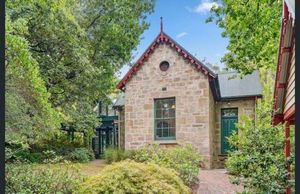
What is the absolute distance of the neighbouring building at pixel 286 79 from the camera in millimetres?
3910

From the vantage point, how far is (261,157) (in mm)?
4707

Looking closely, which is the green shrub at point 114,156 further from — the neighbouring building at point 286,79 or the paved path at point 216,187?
the neighbouring building at point 286,79

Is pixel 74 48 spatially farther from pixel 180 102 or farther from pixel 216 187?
pixel 216 187

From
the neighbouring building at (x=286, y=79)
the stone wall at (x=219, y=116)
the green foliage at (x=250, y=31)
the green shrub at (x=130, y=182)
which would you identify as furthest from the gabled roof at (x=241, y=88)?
the green shrub at (x=130, y=182)

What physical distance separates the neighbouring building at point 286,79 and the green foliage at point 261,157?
5.6 inches

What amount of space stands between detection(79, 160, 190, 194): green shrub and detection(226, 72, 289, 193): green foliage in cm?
89

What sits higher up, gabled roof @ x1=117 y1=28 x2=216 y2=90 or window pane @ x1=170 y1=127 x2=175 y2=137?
gabled roof @ x1=117 y1=28 x2=216 y2=90

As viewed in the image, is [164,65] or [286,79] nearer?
[286,79]

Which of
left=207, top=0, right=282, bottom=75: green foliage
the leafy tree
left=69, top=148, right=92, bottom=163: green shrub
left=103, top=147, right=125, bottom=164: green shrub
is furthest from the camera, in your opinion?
left=69, top=148, right=92, bottom=163: green shrub

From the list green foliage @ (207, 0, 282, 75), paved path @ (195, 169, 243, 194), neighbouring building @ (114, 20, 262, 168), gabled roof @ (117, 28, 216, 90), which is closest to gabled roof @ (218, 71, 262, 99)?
neighbouring building @ (114, 20, 262, 168)

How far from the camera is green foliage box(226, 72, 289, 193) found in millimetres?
4447

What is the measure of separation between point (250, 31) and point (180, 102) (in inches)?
174

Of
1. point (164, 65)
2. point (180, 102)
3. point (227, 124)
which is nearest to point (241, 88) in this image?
point (227, 124)

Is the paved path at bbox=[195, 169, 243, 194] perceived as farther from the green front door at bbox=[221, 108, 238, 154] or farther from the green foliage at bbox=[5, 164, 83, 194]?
the green front door at bbox=[221, 108, 238, 154]
